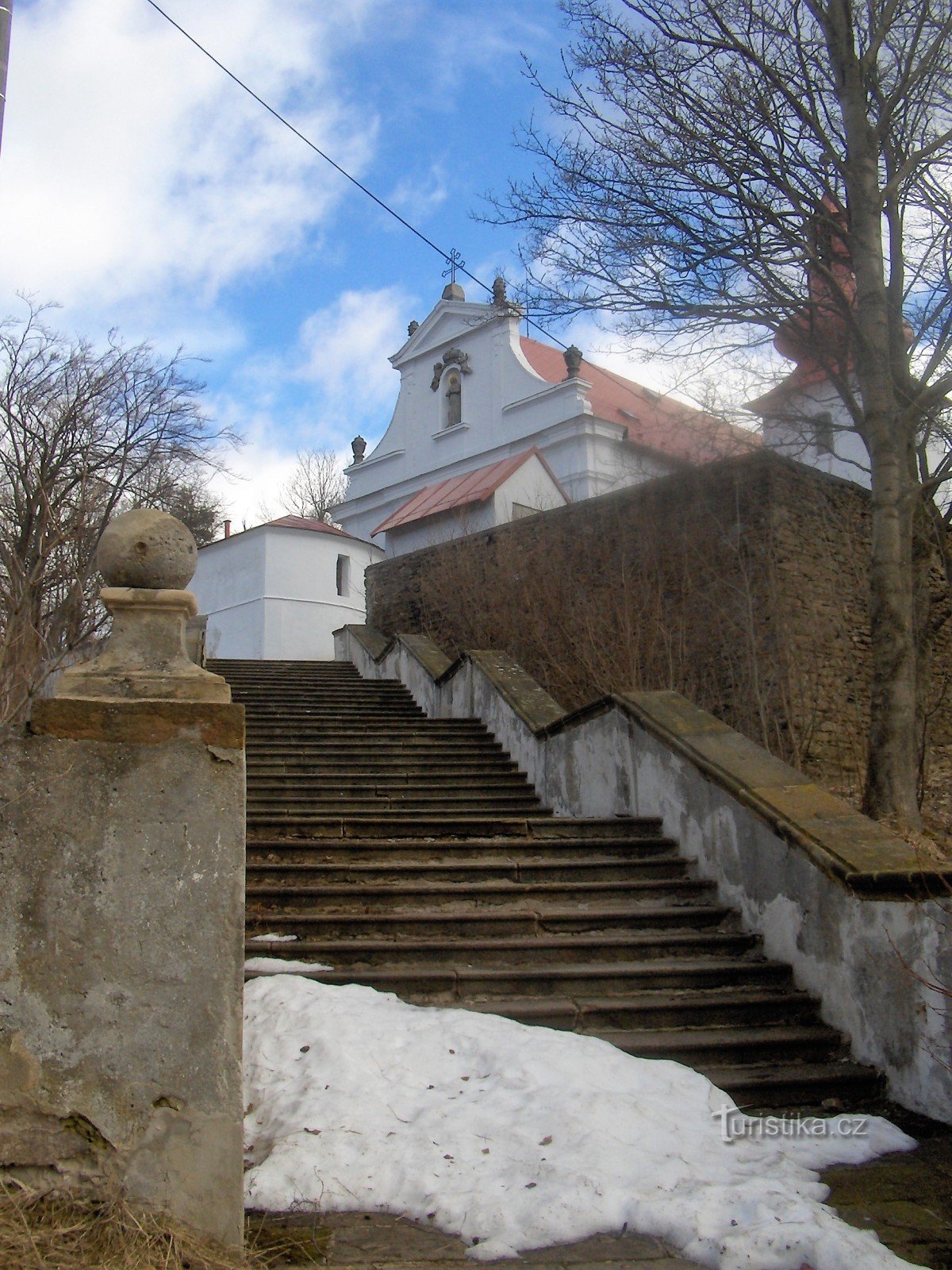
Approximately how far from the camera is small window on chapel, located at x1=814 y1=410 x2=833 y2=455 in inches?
463

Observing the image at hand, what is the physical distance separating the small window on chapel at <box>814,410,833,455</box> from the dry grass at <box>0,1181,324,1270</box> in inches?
420

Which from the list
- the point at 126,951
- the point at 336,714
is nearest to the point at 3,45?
the point at 126,951

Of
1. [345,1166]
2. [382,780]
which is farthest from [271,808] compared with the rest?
[345,1166]

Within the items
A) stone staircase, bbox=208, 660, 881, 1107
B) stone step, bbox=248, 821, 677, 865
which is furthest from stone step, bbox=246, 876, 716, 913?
stone step, bbox=248, 821, 677, 865

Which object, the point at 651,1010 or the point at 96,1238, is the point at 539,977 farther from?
the point at 96,1238

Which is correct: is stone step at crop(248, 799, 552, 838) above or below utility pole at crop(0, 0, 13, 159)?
below

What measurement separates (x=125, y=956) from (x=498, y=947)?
2859 millimetres

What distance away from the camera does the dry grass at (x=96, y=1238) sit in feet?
8.53

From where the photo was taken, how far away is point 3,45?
Answer: 4953 millimetres

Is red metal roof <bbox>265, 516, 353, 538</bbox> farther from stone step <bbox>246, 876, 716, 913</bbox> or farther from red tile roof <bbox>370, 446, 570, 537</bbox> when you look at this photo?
stone step <bbox>246, 876, 716, 913</bbox>

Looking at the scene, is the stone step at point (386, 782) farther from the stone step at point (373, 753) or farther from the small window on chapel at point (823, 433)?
the small window on chapel at point (823, 433)

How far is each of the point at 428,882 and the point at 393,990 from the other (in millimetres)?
1452

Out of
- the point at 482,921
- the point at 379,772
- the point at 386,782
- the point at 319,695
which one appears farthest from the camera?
the point at 319,695

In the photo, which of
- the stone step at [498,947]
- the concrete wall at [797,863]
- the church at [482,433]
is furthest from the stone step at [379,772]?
the church at [482,433]
